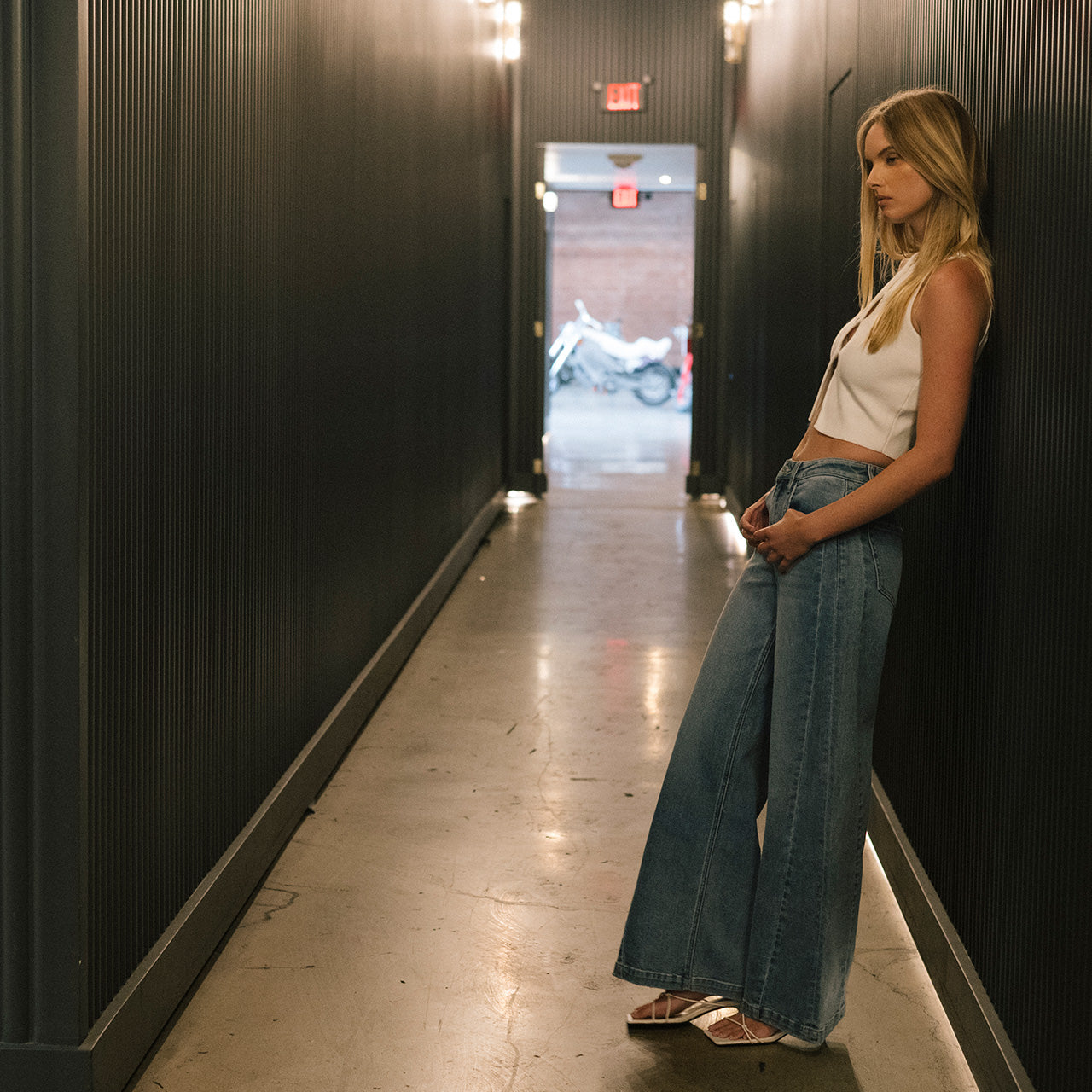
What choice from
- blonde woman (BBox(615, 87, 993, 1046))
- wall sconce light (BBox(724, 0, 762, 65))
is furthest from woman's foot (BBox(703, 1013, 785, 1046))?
wall sconce light (BBox(724, 0, 762, 65))

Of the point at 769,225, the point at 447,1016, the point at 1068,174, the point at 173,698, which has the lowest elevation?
the point at 447,1016

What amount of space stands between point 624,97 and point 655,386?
1188 cm

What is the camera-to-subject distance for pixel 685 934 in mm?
2129

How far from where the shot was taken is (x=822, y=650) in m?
1.98

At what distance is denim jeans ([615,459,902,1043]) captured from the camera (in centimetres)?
199

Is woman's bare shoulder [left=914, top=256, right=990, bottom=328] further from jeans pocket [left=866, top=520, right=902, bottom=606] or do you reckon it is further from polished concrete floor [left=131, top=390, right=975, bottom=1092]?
polished concrete floor [left=131, top=390, right=975, bottom=1092]

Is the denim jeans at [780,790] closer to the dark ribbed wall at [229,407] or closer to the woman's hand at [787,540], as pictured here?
the woman's hand at [787,540]

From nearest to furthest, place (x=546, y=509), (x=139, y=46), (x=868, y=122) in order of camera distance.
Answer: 1. (x=139, y=46)
2. (x=868, y=122)
3. (x=546, y=509)

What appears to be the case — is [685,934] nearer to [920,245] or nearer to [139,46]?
[920,245]

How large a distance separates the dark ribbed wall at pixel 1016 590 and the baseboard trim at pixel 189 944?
4.42 ft

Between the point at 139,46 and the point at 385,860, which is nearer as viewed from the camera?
the point at 139,46

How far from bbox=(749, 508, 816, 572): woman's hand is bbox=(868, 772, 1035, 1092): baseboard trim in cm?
77

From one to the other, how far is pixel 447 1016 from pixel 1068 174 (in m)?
1.68

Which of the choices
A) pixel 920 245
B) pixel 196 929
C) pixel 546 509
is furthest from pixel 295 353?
pixel 546 509
